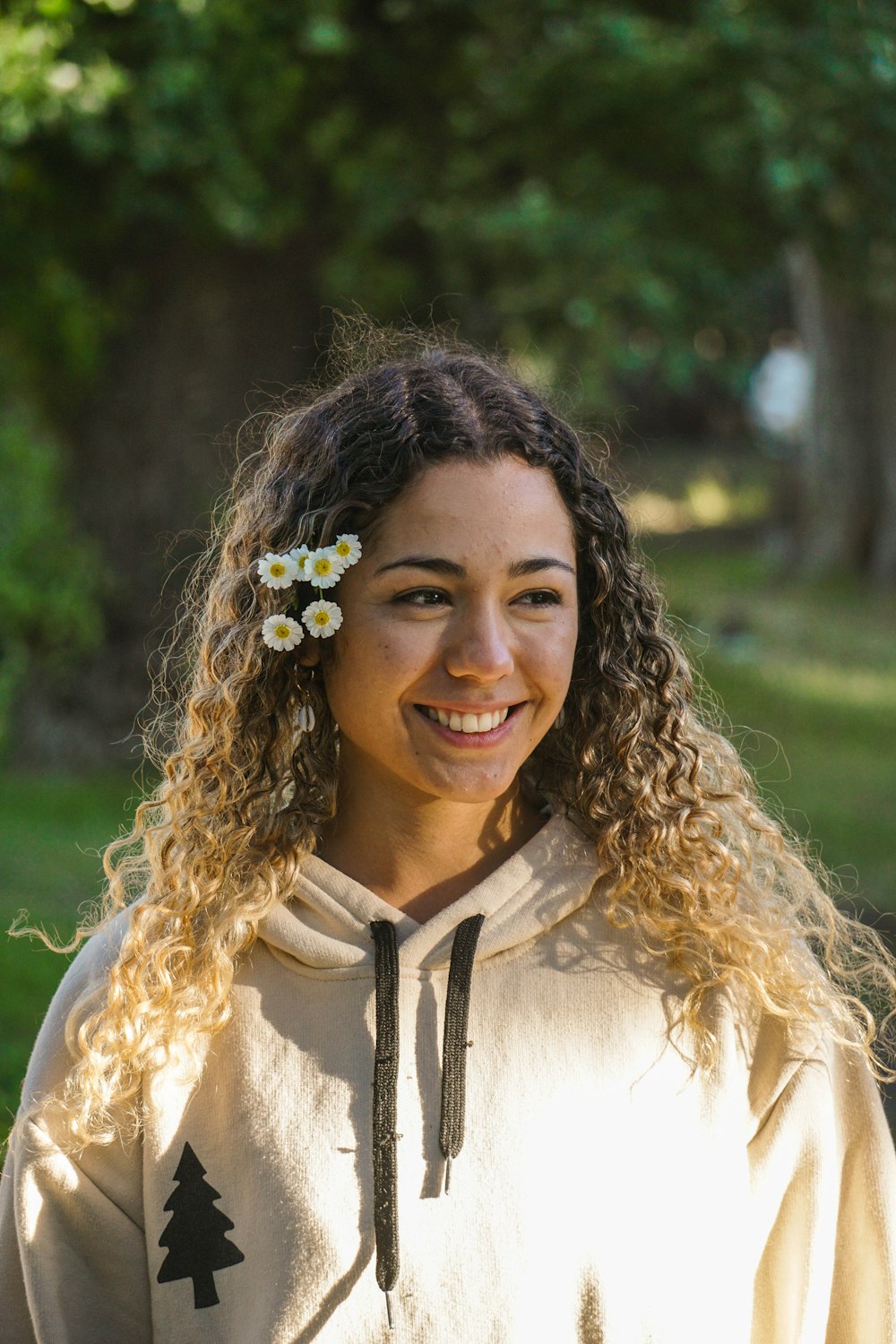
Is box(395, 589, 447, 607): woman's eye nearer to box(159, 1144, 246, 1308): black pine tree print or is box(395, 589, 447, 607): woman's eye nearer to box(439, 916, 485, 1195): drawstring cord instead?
box(439, 916, 485, 1195): drawstring cord

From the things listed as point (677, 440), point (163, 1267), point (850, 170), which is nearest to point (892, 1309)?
point (163, 1267)

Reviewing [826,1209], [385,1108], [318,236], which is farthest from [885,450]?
[385,1108]

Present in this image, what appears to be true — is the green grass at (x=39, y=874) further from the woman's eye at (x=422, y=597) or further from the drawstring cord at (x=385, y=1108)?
the woman's eye at (x=422, y=597)

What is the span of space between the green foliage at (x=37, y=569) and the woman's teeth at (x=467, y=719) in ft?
14.0

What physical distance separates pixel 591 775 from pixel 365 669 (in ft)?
1.41

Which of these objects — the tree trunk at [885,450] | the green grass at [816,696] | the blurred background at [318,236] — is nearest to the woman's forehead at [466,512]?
the green grass at [816,696]

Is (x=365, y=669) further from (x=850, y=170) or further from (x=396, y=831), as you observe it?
(x=850, y=170)

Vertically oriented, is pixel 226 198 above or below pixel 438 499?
above

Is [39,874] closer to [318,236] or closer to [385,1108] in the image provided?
[318,236]

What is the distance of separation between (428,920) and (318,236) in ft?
21.0

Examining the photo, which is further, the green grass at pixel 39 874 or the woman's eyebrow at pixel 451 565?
the green grass at pixel 39 874

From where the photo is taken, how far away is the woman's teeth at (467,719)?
203cm

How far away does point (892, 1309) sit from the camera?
2.11 metres

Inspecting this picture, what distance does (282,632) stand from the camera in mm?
2146
